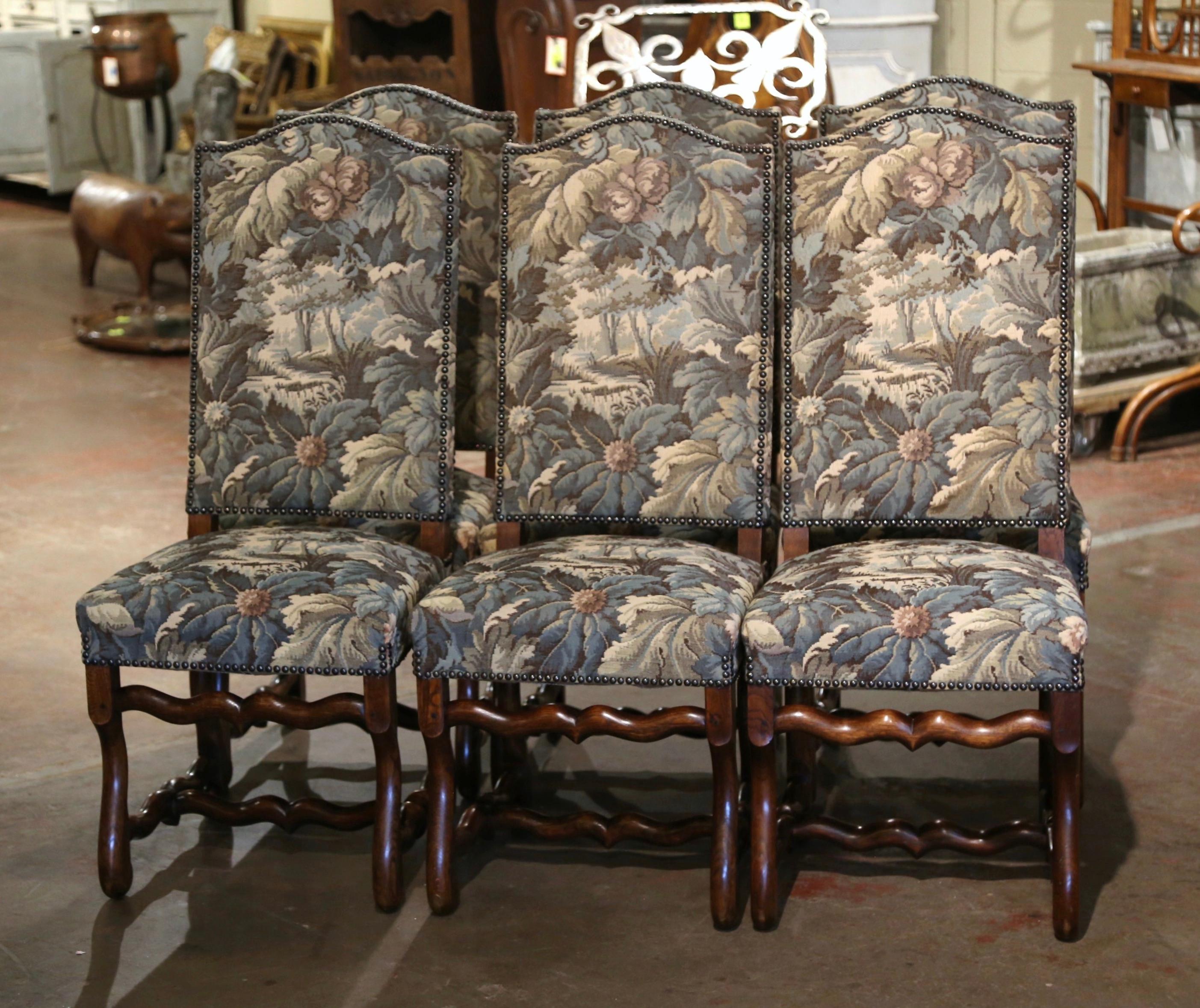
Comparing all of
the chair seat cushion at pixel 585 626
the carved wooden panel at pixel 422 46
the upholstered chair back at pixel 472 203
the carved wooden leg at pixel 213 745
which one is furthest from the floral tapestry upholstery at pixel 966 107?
the carved wooden panel at pixel 422 46

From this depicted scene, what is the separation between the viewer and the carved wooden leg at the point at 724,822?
2.40 metres

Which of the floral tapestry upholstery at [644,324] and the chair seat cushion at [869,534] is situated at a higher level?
the floral tapestry upholstery at [644,324]

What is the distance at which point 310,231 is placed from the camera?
2801 millimetres

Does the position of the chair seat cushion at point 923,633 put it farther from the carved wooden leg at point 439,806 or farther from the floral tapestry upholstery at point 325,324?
the floral tapestry upholstery at point 325,324

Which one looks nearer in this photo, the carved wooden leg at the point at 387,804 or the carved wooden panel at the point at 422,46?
the carved wooden leg at the point at 387,804

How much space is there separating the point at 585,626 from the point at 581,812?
1.32 feet

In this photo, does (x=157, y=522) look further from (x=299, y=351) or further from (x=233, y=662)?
(x=233, y=662)

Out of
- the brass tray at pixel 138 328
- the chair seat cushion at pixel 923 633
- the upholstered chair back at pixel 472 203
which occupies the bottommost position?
the brass tray at pixel 138 328

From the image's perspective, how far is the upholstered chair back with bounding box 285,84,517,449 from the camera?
2.98 m

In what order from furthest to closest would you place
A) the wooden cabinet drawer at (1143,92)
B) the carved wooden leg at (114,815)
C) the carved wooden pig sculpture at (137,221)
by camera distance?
1. the carved wooden pig sculpture at (137,221)
2. the wooden cabinet drawer at (1143,92)
3. the carved wooden leg at (114,815)

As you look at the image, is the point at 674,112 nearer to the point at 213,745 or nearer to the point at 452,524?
the point at 452,524

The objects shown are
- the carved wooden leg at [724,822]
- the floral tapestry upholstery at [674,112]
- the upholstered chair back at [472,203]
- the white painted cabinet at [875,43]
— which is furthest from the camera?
the white painted cabinet at [875,43]

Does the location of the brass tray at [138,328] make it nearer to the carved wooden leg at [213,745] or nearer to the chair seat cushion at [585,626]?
the carved wooden leg at [213,745]

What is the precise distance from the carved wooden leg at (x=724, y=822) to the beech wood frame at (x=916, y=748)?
0.09 feet
